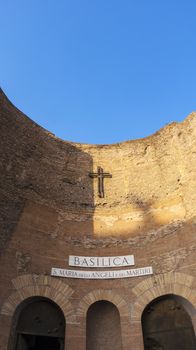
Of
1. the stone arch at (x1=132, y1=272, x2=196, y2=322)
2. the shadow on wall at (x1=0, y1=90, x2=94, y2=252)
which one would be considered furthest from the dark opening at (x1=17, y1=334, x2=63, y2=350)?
the shadow on wall at (x1=0, y1=90, x2=94, y2=252)

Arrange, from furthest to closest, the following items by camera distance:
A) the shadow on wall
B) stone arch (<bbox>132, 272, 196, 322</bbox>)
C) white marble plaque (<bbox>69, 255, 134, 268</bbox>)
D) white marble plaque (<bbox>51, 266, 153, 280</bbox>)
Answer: the shadow on wall < white marble plaque (<bbox>69, 255, 134, 268</bbox>) < white marble plaque (<bbox>51, 266, 153, 280</bbox>) < stone arch (<bbox>132, 272, 196, 322</bbox>)

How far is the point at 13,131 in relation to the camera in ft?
41.7

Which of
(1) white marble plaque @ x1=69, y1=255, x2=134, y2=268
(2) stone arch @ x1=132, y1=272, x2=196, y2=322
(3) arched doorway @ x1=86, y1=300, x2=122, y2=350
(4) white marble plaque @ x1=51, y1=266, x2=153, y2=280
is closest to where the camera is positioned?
(2) stone arch @ x1=132, y1=272, x2=196, y2=322

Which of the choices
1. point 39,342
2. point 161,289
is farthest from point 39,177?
point 161,289

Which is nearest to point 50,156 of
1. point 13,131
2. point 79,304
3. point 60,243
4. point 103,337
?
point 13,131

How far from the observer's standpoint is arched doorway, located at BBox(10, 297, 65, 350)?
9656 millimetres

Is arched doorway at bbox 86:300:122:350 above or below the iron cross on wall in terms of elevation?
below

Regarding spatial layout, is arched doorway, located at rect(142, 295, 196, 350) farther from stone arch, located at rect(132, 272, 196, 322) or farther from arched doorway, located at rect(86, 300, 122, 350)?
arched doorway, located at rect(86, 300, 122, 350)

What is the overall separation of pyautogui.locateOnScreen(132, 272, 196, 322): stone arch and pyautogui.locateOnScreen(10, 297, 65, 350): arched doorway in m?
2.22

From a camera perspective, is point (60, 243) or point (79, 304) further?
point (60, 243)

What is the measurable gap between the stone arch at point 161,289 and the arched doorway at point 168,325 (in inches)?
9.2

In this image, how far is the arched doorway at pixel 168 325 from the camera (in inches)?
377

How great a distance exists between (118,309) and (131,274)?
3.82ft

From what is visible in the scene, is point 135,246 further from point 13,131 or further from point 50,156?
point 13,131
